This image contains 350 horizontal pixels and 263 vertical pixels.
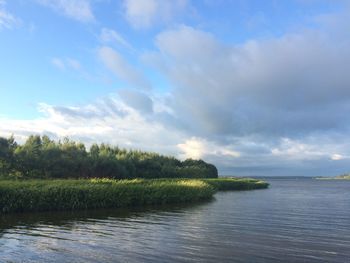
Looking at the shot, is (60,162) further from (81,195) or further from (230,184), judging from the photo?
(230,184)

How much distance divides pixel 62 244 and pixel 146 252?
5676mm

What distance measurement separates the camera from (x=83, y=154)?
8644cm

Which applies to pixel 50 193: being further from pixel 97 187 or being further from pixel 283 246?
pixel 283 246

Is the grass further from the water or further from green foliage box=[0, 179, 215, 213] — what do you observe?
the water

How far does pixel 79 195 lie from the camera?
42.2 metres

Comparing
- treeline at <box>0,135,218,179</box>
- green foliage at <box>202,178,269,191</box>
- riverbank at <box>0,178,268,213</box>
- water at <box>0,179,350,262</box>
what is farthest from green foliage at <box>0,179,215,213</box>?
green foliage at <box>202,178,269,191</box>

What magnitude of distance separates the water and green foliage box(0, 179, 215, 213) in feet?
8.18

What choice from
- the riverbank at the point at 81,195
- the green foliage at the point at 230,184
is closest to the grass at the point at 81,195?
the riverbank at the point at 81,195

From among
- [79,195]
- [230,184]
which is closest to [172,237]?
[79,195]

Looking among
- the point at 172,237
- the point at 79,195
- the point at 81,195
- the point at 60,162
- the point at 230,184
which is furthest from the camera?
the point at 230,184

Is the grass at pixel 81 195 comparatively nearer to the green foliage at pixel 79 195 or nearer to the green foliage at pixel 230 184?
the green foliage at pixel 79 195

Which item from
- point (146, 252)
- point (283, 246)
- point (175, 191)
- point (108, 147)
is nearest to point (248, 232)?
point (283, 246)

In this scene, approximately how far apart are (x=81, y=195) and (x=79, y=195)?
263 millimetres

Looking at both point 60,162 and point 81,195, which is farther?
point 60,162
